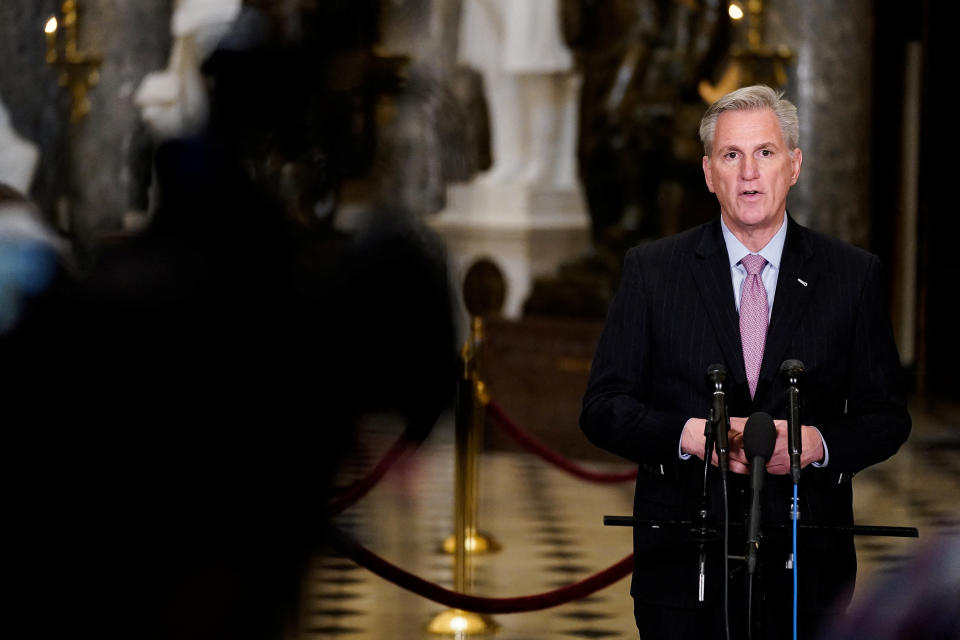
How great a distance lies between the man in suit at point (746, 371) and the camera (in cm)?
295

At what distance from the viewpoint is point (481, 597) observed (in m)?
5.10

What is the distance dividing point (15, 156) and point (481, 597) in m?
8.86

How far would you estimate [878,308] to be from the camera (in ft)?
10.0

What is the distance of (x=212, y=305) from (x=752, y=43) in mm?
9257

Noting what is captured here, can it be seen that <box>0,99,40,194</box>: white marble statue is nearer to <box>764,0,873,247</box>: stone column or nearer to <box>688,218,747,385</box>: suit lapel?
<box>764,0,873,247</box>: stone column

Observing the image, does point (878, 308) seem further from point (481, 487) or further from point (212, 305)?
point (481, 487)

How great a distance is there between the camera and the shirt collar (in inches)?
120

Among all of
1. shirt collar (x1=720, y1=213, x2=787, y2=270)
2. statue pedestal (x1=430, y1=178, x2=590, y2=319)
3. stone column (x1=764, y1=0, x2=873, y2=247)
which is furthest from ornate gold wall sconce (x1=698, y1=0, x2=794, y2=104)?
shirt collar (x1=720, y1=213, x2=787, y2=270)

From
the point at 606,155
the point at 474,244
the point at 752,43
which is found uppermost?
the point at 752,43

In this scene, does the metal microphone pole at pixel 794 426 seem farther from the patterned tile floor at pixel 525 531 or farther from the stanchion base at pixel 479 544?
the stanchion base at pixel 479 544

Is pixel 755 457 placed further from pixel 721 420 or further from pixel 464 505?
pixel 464 505

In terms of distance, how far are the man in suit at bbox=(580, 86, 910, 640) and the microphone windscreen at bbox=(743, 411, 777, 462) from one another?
0.19 meters

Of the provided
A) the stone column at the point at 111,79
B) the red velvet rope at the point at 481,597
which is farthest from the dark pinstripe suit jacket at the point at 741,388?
the stone column at the point at 111,79

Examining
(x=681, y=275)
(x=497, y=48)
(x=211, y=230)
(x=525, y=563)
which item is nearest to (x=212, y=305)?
(x=211, y=230)
